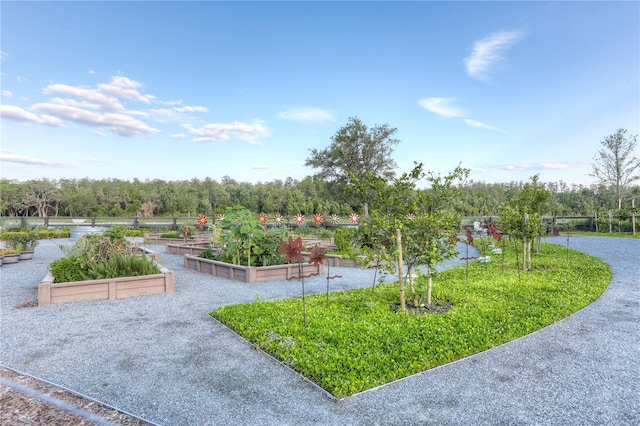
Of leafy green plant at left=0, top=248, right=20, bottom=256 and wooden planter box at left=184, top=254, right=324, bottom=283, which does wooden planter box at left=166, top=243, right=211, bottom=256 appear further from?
leafy green plant at left=0, top=248, right=20, bottom=256

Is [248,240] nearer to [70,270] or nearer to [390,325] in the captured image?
[70,270]

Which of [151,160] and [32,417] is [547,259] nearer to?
[32,417]

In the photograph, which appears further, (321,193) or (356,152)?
(321,193)

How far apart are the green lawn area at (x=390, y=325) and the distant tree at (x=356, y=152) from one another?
21.1 metres

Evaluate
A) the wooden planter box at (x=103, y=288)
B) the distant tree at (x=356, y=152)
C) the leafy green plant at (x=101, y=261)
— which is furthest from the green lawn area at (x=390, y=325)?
the distant tree at (x=356, y=152)

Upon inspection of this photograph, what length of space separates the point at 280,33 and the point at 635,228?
67.9 ft

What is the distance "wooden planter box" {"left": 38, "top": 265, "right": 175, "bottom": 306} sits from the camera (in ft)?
16.1

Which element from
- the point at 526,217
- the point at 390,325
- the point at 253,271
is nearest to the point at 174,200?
the point at 253,271

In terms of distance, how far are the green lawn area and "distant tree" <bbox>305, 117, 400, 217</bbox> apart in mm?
21063

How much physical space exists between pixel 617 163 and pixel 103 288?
29472 millimetres

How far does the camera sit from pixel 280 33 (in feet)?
38.2

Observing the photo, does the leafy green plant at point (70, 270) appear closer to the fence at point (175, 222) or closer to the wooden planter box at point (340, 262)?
the wooden planter box at point (340, 262)

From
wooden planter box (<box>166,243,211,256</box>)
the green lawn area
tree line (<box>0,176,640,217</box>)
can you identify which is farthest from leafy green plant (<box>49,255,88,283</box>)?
tree line (<box>0,176,640,217</box>)

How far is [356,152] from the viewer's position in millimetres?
26781
